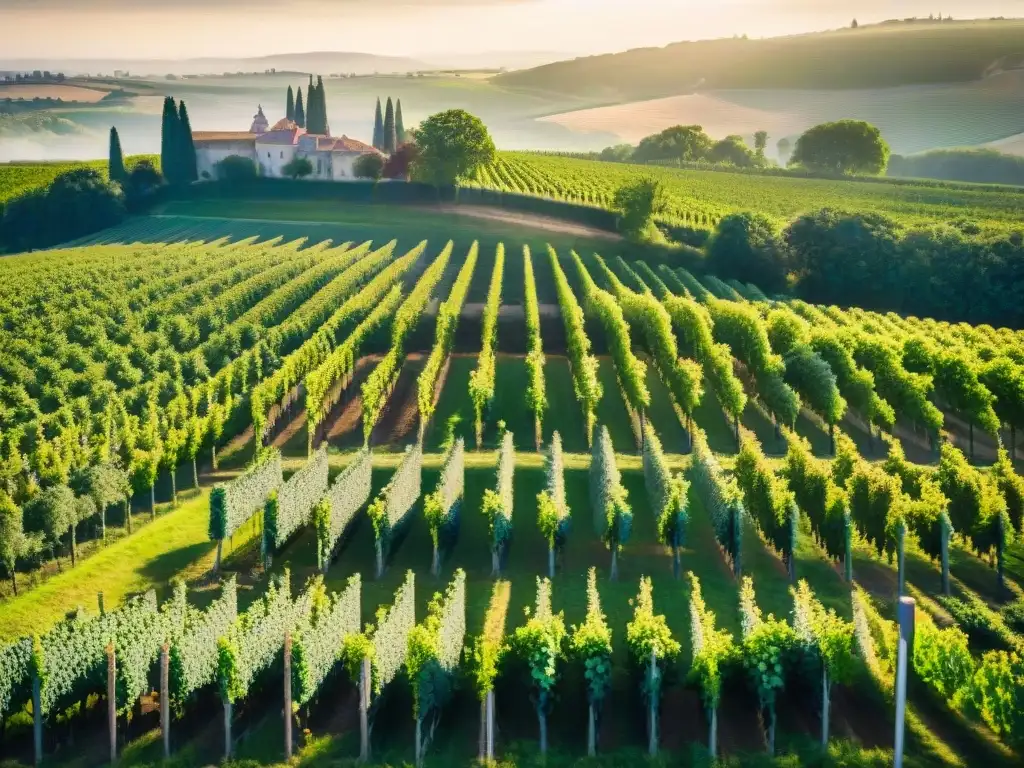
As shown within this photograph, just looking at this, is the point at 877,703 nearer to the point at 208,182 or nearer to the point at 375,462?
the point at 375,462

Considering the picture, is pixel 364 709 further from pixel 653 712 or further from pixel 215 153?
pixel 215 153

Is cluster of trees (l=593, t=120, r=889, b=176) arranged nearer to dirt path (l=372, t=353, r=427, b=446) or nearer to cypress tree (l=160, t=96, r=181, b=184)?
cypress tree (l=160, t=96, r=181, b=184)

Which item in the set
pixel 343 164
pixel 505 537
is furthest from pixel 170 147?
pixel 505 537

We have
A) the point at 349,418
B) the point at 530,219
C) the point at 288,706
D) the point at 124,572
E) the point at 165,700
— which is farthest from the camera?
the point at 530,219

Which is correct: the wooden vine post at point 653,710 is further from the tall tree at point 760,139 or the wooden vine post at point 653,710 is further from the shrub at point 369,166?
the tall tree at point 760,139

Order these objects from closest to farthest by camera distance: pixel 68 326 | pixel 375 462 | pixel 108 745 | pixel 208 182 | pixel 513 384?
pixel 108 745 < pixel 375 462 < pixel 513 384 < pixel 68 326 < pixel 208 182

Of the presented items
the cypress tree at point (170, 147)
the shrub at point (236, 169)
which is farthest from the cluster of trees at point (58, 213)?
the shrub at point (236, 169)

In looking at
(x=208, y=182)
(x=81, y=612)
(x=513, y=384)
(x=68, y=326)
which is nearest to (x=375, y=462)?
(x=513, y=384)
